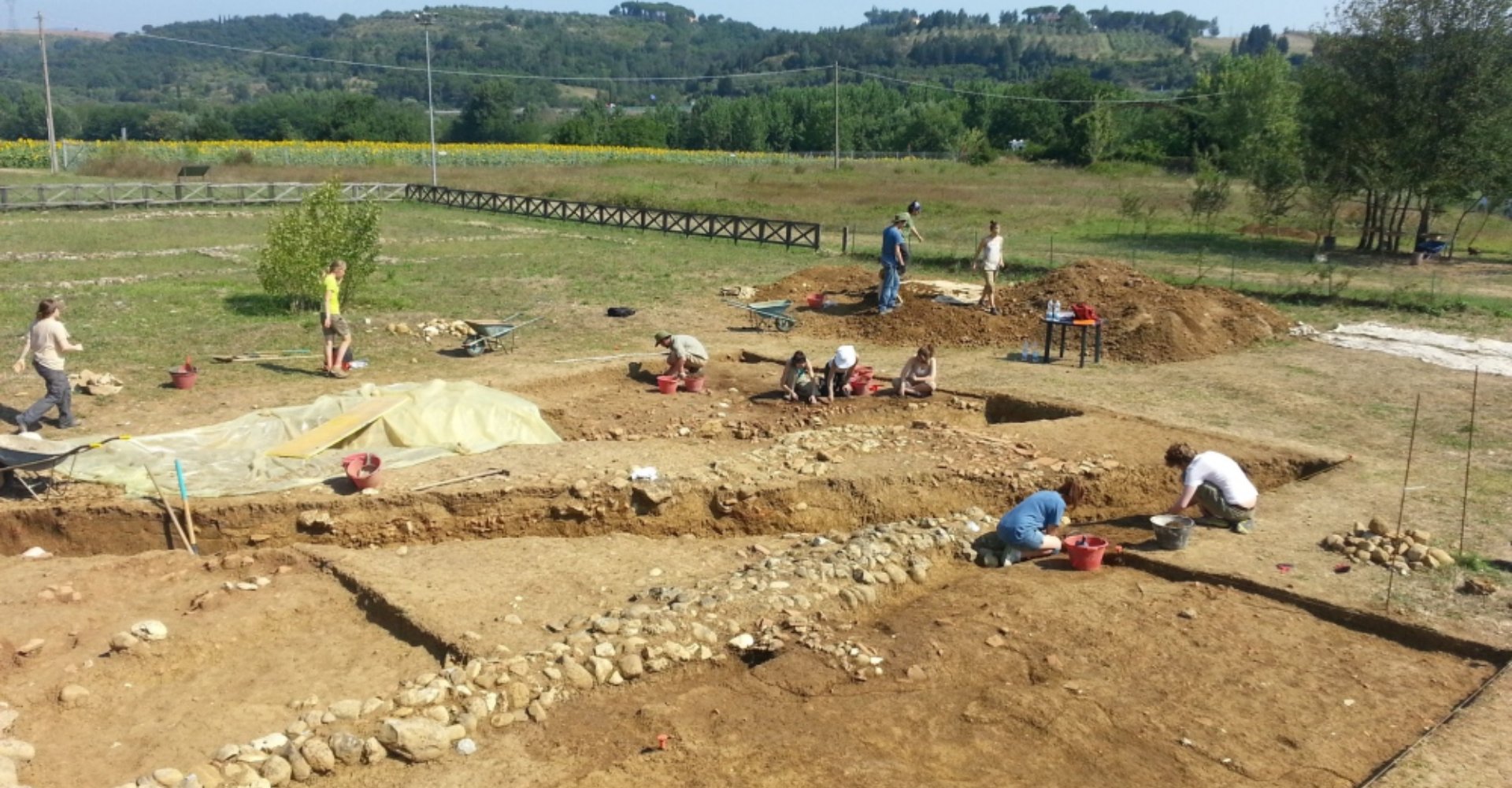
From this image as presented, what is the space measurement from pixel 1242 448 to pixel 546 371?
28.3 feet

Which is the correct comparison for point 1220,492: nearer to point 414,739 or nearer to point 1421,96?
point 414,739

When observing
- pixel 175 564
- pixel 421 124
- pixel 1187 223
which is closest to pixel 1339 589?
pixel 175 564

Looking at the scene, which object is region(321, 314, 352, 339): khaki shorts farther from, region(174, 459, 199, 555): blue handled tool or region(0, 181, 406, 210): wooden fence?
region(0, 181, 406, 210): wooden fence

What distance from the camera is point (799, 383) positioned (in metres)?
14.5

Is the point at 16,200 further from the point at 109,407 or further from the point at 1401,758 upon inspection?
the point at 1401,758

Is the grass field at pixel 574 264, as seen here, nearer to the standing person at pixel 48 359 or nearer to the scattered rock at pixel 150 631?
the standing person at pixel 48 359

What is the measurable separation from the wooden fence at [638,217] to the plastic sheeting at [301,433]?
57.3 ft

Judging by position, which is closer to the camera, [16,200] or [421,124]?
[16,200]

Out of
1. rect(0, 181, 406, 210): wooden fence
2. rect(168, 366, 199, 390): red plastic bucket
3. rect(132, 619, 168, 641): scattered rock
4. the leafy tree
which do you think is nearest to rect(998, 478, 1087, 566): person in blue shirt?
rect(132, 619, 168, 641): scattered rock

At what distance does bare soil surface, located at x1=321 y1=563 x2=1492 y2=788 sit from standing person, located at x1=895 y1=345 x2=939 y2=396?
588 cm

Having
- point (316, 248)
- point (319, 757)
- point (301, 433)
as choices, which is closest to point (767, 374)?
point (301, 433)

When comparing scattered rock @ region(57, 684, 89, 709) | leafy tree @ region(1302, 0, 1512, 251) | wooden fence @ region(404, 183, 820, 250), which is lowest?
scattered rock @ region(57, 684, 89, 709)

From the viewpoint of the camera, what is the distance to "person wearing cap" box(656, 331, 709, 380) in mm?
15039

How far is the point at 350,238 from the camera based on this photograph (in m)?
19.7
